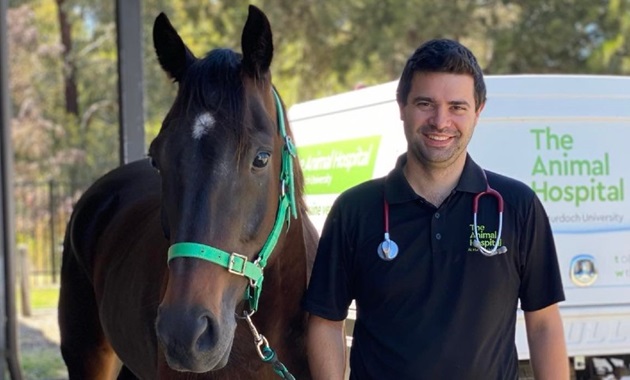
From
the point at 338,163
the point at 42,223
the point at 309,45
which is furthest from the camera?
the point at 42,223

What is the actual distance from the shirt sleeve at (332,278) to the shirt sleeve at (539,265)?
0.53m

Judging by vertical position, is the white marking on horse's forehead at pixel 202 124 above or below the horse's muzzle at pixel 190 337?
above

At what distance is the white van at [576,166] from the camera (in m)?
5.14

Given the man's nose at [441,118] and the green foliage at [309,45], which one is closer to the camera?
the man's nose at [441,118]

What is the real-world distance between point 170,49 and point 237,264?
0.82 meters

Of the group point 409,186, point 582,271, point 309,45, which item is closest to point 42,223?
point 309,45

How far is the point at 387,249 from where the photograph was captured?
2752 millimetres

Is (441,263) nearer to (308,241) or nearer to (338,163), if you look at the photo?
(308,241)

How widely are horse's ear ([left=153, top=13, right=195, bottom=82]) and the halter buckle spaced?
683 millimetres

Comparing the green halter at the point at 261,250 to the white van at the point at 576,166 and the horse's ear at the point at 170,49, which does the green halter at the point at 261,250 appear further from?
the white van at the point at 576,166

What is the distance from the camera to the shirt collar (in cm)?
279

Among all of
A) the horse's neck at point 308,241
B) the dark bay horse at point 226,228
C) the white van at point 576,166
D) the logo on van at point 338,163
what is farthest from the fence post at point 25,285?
the horse's neck at point 308,241

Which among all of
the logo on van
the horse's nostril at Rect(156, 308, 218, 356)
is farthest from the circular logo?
the horse's nostril at Rect(156, 308, 218, 356)

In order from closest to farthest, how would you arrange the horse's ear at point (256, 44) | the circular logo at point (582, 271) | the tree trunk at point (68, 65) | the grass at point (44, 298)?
the horse's ear at point (256, 44) → the circular logo at point (582, 271) → the grass at point (44, 298) → the tree trunk at point (68, 65)
